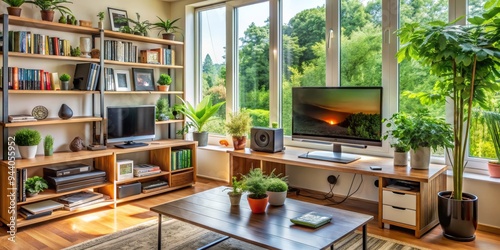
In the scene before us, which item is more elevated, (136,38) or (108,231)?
(136,38)

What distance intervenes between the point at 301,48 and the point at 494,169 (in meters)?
2.23

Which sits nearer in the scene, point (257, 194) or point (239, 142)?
point (257, 194)

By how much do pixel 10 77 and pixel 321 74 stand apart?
9.99 ft

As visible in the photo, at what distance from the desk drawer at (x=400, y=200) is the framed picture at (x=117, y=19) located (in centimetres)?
347

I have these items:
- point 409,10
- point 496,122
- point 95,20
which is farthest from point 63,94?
point 496,122

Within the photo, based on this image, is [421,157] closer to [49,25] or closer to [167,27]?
[167,27]

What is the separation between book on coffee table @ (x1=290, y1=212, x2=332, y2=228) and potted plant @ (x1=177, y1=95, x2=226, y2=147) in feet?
9.07

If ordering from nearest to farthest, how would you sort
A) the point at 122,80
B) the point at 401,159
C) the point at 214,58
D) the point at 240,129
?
the point at 401,159 < the point at 240,129 < the point at 122,80 < the point at 214,58

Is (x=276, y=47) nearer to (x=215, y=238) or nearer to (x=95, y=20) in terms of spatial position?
(x=95, y=20)

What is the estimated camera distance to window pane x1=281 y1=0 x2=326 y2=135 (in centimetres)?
419

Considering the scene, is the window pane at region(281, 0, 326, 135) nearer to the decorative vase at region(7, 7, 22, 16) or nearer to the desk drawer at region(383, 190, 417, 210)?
the desk drawer at region(383, 190, 417, 210)

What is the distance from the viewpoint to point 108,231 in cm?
323

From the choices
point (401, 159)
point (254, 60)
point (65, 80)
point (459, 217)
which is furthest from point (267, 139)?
point (65, 80)

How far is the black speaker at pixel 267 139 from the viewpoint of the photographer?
13.3ft
